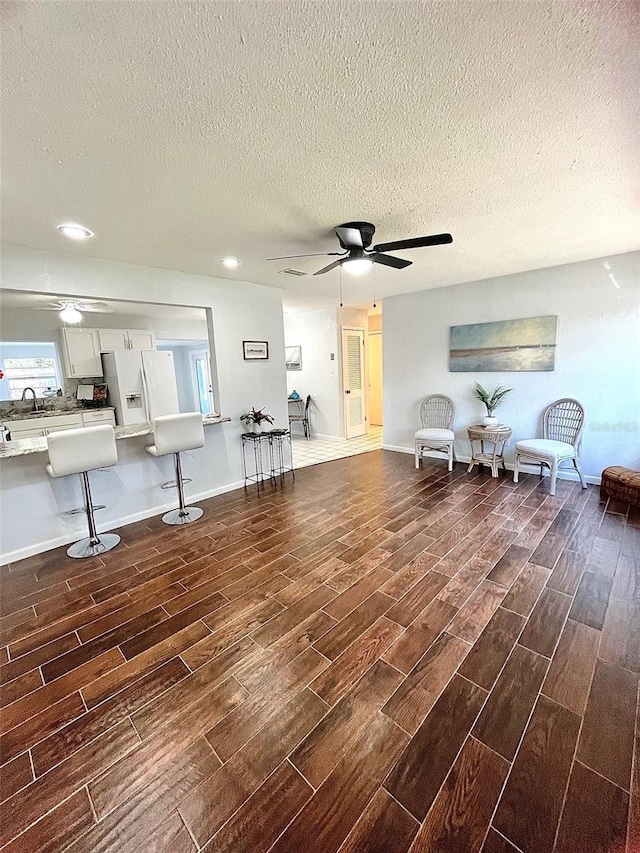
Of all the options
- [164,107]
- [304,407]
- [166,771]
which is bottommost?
[166,771]

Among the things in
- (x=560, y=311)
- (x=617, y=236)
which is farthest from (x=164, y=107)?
(x=560, y=311)

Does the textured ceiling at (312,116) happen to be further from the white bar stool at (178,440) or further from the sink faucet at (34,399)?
the sink faucet at (34,399)

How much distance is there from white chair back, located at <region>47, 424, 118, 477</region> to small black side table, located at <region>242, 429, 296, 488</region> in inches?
68.4

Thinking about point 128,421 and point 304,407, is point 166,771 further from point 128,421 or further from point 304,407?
point 304,407

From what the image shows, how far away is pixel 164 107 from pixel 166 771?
8.41 feet

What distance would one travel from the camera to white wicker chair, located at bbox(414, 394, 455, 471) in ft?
15.7

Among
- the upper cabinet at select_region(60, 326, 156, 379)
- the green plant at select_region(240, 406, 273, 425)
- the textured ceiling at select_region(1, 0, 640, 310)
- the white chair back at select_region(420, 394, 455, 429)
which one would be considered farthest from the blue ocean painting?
the upper cabinet at select_region(60, 326, 156, 379)

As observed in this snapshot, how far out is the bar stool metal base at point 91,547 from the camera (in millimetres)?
2975

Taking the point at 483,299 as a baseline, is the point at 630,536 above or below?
below

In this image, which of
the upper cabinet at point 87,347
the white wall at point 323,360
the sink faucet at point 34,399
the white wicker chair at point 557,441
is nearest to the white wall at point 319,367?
the white wall at point 323,360

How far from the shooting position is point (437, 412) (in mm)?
5359

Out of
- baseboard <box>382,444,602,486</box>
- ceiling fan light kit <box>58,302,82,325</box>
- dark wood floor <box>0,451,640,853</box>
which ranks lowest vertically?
dark wood floor <box>0,451,640,853</box>

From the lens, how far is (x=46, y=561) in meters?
2.90

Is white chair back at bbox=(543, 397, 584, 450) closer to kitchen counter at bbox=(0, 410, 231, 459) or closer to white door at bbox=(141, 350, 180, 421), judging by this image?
kitchen counter at bbox=(0, 410, 231, 459)
